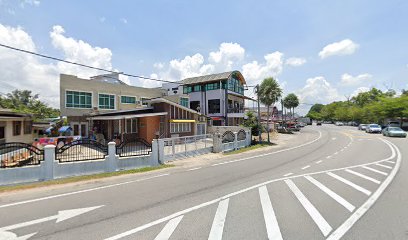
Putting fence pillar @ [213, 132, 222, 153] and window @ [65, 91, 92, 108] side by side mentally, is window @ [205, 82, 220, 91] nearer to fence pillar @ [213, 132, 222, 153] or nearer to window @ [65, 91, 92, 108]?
window @ [65, 91, 92, 108]

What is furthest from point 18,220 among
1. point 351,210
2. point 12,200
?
point 351,210

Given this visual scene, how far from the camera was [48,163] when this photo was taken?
10.5 meters

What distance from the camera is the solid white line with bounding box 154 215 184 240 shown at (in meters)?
4.73

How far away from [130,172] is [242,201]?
740 centimetres

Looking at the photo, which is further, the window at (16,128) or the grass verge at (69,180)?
the window at (16,128)

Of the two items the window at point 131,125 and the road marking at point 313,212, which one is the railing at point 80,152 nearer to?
the road marking at point 313,212

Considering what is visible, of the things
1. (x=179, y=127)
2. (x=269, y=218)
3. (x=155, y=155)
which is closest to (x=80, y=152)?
(x=155, y=155)

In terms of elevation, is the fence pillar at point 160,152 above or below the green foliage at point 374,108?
below

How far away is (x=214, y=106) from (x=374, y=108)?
42.7 meters

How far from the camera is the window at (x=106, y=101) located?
28.6 metres

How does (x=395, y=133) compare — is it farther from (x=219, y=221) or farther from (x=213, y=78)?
(x=219, y=221)

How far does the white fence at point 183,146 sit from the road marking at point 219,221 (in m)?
8.65

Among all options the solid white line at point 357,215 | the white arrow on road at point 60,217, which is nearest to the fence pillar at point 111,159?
the white arrow on road at point 60,217

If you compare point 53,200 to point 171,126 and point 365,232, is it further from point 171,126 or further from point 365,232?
point 171,126
